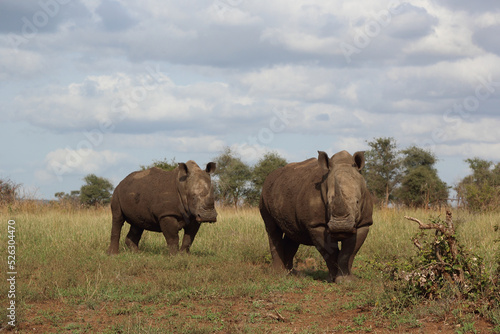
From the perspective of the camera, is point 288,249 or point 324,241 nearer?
point 324,241

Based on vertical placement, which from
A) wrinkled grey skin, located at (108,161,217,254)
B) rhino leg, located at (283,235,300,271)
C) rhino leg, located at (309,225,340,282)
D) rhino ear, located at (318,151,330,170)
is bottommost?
rhino leg, located at (283,235,300,271)

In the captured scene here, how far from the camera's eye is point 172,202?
39.1ft

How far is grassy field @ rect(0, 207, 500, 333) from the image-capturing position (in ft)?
22.0

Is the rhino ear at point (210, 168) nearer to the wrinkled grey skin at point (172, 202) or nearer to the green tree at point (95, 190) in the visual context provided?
the wrinkled grey skin at point (172, 202)

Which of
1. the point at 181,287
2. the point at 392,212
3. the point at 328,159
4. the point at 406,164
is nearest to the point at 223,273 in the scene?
the point at 181,287

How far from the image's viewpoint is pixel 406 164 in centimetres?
3384

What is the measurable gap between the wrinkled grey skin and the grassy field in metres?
0.61

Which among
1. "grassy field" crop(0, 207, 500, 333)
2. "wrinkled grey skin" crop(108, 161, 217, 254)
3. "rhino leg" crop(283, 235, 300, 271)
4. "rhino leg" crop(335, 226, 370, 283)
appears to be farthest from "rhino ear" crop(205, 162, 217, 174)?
"rhino leg" crop(335, 226, 370, 283)

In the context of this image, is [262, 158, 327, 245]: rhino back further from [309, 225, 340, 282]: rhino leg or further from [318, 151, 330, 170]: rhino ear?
[318, 151, 330, 170]: rhino ear

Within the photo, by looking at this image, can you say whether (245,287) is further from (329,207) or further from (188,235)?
(188,235)

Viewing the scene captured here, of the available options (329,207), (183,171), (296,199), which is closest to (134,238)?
(183,171)

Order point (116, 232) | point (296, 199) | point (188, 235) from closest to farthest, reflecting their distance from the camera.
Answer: point (296, 199), point (188, 235), point (116, 232)

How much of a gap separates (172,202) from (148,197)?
2.28ft

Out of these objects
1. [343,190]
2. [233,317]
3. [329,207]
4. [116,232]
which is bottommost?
[233,317]
